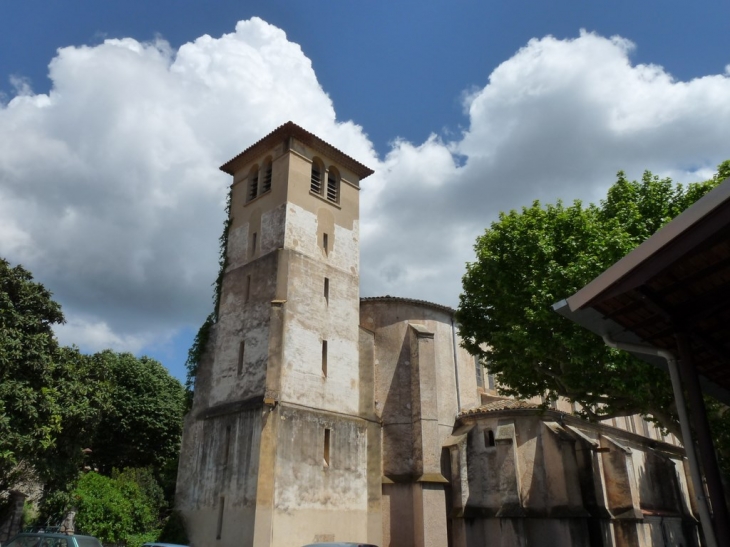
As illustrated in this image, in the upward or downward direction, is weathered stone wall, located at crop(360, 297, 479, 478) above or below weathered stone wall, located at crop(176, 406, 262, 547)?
above

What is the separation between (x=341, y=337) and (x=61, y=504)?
41.7 ft

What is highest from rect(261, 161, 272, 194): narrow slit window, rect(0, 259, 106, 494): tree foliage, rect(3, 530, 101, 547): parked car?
rect(261, 161, 272, 194): narrow slit window

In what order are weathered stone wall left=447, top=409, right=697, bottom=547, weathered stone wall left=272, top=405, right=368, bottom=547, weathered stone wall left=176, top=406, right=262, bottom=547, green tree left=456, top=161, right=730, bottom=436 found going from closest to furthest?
green tree left=456, top=161, right=730, bottom=436
weathered stone wall left=176, top=406, right=262, bottom=547
weathered stone wall left=272, top=405, right=368, bottom=547
weathered stone wall left=447, top=409, right=697, bottom=547

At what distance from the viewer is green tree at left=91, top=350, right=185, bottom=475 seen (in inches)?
1373

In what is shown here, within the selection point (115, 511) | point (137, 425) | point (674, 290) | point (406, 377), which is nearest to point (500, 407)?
point (406, 377)

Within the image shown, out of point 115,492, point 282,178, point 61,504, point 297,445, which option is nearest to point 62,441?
point 61,504

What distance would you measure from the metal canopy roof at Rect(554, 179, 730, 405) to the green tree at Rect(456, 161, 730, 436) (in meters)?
7.79

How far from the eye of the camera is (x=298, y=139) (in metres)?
27.3

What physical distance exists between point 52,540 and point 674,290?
14.8 meters

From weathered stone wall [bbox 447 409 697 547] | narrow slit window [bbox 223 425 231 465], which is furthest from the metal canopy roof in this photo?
narrow slit window [bbox 223 425 231 465]

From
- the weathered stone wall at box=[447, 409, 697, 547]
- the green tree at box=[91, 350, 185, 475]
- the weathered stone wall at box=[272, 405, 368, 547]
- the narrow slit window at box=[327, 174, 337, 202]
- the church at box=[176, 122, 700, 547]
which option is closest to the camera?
the weathered stone wall at box=[272, 405, 368, 547]

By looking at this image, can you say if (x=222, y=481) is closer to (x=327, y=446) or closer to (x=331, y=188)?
(x=327, y=446)

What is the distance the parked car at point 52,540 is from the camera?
1363 centimetres

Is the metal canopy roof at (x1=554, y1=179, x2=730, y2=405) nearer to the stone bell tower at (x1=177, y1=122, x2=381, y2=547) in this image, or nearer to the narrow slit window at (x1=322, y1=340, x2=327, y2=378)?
the stone bell tower at (x1=177, y1=122, x2=381, y2=547)
